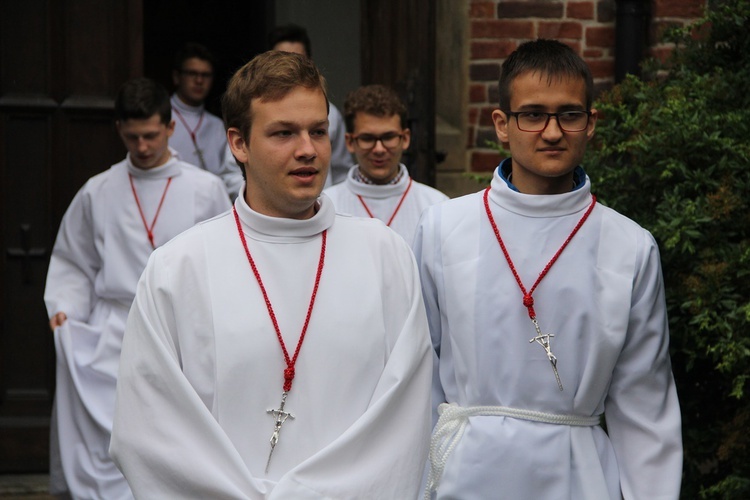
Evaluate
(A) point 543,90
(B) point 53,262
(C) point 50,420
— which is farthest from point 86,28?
(A) point 543,90

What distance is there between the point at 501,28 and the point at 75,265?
2.57 metres

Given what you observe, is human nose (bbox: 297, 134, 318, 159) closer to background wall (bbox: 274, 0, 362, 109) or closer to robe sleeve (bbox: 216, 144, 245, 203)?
robe sleeve (bbox: 216, 144, 245, 203)

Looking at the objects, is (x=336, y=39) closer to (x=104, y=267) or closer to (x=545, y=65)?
(x=104, y=267)

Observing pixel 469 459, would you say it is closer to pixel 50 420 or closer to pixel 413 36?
pixel 413 36

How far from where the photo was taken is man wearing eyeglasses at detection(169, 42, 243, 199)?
831 cm

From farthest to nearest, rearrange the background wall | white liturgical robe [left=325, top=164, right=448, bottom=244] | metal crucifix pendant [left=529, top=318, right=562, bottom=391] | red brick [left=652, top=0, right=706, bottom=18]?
the background wall, red brick [left=652, top=0, right=706, bottom=18], white liturgical robe [left=325, top=164, right=448, bottom=244], metal crucifix pendant [left=529, top=318, right=562, bottom=391]

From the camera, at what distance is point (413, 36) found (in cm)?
679

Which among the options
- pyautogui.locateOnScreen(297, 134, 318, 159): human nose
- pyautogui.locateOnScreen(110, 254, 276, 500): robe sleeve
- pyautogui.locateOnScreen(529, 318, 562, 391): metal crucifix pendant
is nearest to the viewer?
pyautogui.locateOnScreen(110, 254, 276, 500): robe sleeve

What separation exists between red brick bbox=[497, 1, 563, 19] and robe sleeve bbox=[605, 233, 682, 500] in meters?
3.75

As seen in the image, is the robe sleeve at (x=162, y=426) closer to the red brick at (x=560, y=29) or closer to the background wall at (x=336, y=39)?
the red brick at (x=560, y=29)

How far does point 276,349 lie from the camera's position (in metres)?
3.23

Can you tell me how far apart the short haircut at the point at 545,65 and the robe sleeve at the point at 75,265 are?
314 cm

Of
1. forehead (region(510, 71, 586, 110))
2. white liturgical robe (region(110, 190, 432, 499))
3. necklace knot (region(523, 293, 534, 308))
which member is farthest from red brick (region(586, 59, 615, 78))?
white liturgical robe (region(110, 190, 432, 499))

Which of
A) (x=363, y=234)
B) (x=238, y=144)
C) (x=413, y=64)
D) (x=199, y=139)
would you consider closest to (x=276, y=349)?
(x=363, y=234)
